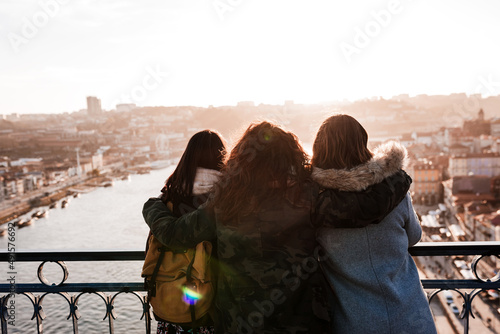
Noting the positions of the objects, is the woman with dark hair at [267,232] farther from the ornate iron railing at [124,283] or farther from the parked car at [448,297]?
the parked car at [448,297]

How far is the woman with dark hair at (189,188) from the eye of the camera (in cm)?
94

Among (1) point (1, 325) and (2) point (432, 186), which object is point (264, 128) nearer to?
(1) point (1, 325)

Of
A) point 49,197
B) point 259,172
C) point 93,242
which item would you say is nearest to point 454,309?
point 93,242

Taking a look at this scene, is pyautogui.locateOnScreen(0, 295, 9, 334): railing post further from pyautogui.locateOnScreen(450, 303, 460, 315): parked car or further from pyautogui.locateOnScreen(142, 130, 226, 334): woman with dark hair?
pyautogui.locateOnScreen(450, 303, 460, 315): parked car

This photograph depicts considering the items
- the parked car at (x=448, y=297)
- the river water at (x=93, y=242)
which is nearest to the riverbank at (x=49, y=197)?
the river water at (x=93, y=242)

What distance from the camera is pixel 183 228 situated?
897mm

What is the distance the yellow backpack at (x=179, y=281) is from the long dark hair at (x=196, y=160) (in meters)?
0.13

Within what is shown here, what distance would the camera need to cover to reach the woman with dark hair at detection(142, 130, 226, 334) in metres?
0.94

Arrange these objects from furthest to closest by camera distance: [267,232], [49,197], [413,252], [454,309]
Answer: [49,197], [454,309], [413,252], [267,232]

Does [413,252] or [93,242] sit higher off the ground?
[413,252]

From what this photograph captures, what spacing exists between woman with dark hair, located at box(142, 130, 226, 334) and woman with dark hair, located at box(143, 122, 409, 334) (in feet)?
0.19

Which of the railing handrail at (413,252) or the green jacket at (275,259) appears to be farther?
the railing handrail at (413,252)

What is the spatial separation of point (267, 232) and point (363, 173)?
0.23m

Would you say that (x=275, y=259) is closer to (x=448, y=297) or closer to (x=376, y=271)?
(x=376, y=271)
